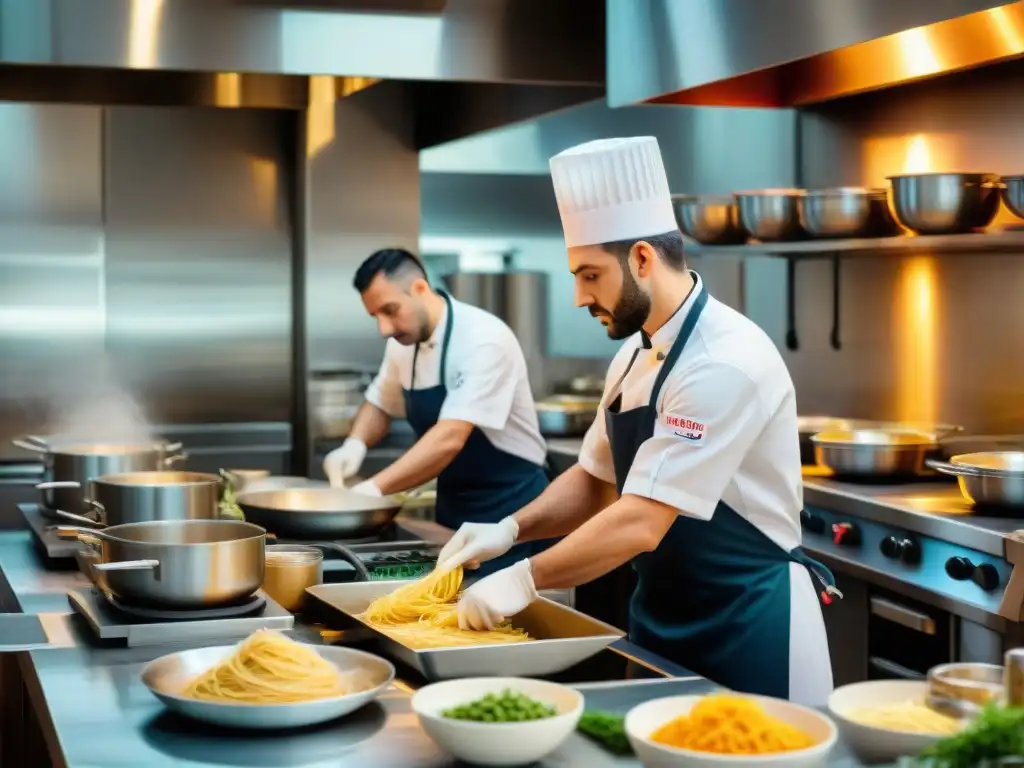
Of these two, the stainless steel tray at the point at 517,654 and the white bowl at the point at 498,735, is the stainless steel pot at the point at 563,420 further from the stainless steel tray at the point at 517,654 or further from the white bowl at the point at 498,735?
the white bowl at the point at 498,735

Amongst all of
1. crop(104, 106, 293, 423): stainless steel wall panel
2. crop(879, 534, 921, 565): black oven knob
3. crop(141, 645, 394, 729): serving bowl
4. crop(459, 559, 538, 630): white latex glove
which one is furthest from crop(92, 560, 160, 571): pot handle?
crop(104, 106, 293, 423): stainless steel wall panel

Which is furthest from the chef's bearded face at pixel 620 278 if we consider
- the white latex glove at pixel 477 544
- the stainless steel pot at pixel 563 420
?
the stainless steel pot at pixel 563 420

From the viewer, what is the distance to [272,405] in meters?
5.87

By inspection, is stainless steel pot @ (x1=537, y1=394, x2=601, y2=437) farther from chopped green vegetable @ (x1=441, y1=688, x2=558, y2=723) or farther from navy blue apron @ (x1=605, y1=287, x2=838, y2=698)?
chopped green vegetable @ (x1=441, y1=688, x2=558, y2=723)

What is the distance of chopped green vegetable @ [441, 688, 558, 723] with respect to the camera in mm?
1713

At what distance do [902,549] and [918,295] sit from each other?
1.25 metres

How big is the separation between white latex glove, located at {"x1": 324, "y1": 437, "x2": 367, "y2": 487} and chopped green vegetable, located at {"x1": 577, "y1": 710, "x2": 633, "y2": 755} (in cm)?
264

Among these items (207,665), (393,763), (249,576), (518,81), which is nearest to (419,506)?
(518,81)

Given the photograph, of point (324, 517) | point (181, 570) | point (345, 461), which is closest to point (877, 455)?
point (324, 517)

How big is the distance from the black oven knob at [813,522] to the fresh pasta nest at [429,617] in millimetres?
1621

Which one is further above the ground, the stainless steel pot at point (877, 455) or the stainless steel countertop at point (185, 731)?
the stainless steel pot at point (877, 455)

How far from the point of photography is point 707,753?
1.55 metres

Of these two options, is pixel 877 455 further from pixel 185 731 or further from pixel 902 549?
pixel 185 731

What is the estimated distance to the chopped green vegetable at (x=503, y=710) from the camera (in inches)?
67.4
